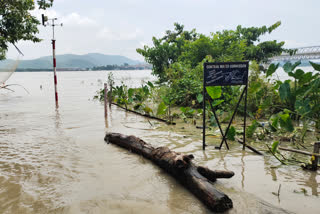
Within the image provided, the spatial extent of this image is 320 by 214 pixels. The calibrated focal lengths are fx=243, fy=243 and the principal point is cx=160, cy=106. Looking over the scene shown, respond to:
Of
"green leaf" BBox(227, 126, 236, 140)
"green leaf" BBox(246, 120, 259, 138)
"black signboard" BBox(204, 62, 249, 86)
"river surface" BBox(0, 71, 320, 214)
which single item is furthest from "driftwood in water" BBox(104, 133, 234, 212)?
"green leaf" BBox(246, 120, 259, 138)

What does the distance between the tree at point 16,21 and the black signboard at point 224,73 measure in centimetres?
937

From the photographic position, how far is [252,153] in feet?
17.0

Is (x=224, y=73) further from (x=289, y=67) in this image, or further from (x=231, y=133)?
(x=289, y=67)

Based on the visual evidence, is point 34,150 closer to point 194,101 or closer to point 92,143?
point 92,143

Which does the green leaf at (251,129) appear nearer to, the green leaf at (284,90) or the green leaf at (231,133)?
the green leaf at (231,133)

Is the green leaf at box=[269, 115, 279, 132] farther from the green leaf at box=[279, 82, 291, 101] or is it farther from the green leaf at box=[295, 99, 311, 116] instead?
the green leaf at box=[279, 82, 291, 101]

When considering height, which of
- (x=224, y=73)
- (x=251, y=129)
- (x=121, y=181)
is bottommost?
(x=121, y=181)

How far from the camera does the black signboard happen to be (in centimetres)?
484

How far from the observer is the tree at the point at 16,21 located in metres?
10.3

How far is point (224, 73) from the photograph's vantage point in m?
4.89

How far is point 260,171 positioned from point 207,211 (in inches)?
68.2

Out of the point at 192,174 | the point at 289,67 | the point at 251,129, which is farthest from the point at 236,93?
the point at 192,174

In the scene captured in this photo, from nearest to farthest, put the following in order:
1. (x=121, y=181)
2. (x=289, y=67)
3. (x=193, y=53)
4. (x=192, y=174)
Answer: (x=192, y=174) → (x=121, y=181) → (x=289, y=67) → (x=193, y=53)

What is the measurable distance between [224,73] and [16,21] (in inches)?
421
